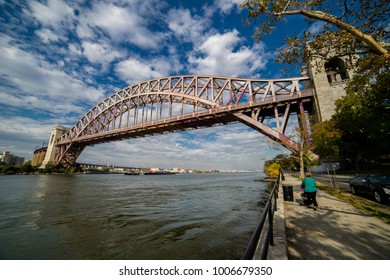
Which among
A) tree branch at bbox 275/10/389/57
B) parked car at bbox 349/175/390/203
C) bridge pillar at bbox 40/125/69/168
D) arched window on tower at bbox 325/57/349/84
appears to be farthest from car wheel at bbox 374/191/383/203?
bridge pillar at bbox 40/125/69/168

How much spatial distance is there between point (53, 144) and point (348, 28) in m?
83.4

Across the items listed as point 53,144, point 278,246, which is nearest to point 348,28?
point 278,246

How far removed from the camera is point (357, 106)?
21953mm

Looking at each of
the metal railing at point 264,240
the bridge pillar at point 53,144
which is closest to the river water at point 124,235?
the metal railing at point 264,240

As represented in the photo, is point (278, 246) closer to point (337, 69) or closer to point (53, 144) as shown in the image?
point (337, 69)

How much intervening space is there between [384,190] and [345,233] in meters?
5.77

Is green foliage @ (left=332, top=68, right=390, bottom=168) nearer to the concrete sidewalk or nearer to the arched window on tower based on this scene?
the arched window on tower

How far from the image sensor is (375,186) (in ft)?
27.3

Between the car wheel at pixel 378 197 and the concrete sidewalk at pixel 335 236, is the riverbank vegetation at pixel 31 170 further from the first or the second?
the car wheel at pixel 378 197

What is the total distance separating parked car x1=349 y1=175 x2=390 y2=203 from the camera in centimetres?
777

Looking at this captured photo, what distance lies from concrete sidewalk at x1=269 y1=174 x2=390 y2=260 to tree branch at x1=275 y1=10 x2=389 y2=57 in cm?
447

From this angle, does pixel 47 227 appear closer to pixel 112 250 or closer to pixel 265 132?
pixel 112 250

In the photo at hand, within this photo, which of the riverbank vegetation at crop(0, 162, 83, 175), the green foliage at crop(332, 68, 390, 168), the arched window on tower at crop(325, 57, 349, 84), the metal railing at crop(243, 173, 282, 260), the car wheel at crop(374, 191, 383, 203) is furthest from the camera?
the riverbank vegetation at crop(0, 162, 83, 175)

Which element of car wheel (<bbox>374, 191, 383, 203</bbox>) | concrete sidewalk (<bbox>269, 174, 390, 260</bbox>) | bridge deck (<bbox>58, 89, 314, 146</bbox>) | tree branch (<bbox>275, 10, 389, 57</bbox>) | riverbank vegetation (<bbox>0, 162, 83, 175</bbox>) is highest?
bridge deck (<bbox>58, 89, 314, 146</bbox>)
